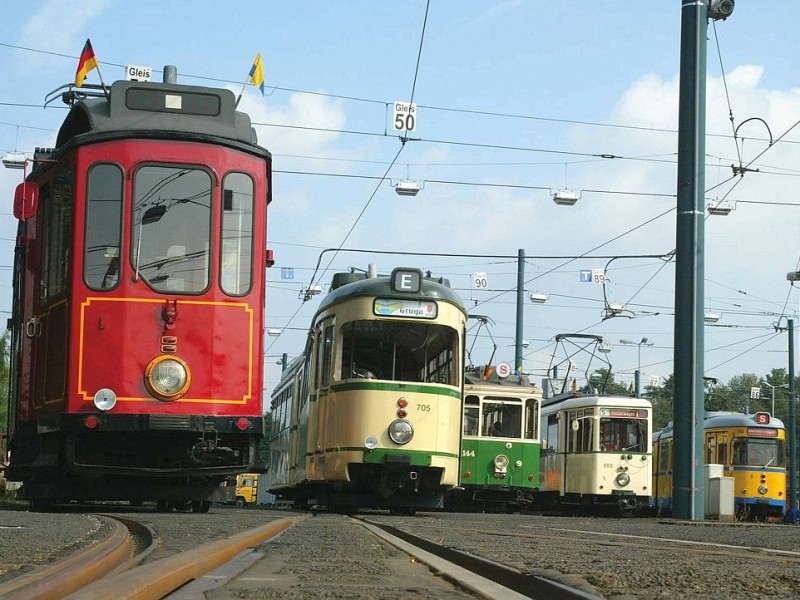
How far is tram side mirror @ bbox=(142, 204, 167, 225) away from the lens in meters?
11.6

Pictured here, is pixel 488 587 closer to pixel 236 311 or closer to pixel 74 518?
pixel 74 518

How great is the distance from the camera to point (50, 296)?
39.3 feet

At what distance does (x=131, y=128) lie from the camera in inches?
467

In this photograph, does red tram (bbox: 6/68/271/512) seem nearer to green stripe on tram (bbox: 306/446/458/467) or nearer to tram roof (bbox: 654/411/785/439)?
green stripe on tram (bbox: 306/446/458/467)

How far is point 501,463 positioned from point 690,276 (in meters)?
6.16

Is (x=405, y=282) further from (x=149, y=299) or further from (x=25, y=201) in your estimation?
(x=25, y=201)

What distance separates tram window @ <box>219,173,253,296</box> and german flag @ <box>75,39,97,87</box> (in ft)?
8.09

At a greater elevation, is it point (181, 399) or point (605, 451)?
point (181, 399)

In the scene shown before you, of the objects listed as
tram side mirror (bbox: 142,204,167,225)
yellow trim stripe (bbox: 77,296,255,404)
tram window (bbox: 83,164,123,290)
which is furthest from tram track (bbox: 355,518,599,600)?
tram side mirror (bbox: 142,204,167,225)

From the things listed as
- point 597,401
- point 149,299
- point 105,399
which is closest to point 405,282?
point 149,299

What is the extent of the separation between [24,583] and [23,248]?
10.00 m

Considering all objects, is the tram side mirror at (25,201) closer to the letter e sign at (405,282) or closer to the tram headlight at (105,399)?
the tram headlight at (105,399)

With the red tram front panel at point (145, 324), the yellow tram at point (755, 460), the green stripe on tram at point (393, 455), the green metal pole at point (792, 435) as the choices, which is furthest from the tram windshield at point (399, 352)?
the green metal pole at point (792, 435)

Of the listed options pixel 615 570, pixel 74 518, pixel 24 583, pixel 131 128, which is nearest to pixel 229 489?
pixel 74 518
